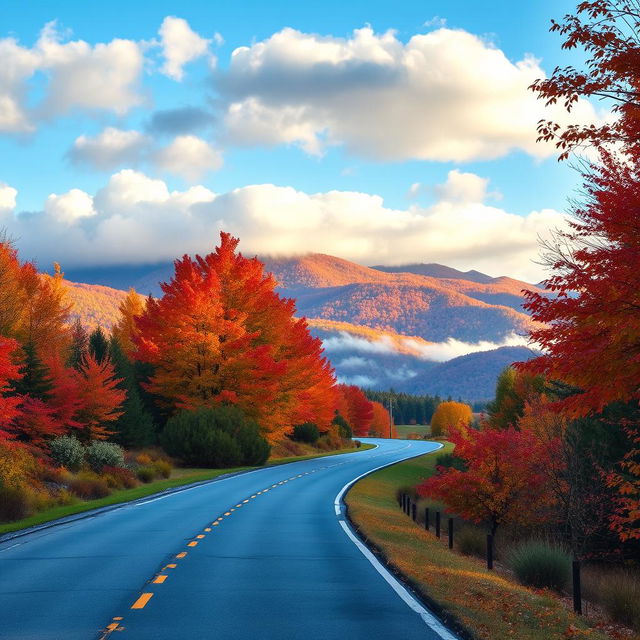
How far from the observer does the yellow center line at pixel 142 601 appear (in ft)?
34.4

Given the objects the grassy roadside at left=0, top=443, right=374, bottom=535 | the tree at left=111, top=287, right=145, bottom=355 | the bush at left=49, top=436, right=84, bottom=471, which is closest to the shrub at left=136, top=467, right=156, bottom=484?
the grassy roadside at left=0, top=443, right=374, bottom=535

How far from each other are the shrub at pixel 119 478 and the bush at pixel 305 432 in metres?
40.6

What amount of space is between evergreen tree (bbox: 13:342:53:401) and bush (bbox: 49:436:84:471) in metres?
3.56

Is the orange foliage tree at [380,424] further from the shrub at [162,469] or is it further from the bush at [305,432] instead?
the shrub at [162,469]

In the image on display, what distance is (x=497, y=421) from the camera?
66000 millimetres

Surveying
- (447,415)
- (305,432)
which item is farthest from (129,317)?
(447,415)

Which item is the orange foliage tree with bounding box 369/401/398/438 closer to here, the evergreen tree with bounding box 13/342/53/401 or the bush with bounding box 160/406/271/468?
the bush with bounding box 160/406/271/468

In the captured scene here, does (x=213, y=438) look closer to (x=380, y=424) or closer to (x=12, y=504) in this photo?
(x=12, y=504)

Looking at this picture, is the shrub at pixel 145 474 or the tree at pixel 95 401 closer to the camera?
the shrub at pixel 145 474

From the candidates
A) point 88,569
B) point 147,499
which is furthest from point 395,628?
point 147,499

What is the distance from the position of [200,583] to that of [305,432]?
6731 cm

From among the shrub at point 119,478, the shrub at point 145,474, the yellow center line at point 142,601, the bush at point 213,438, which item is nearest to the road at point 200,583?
the yellow center line at point 142,601

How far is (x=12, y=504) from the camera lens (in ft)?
78.2

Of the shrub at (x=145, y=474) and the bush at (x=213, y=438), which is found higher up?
the bush at (x=213, y=438)
